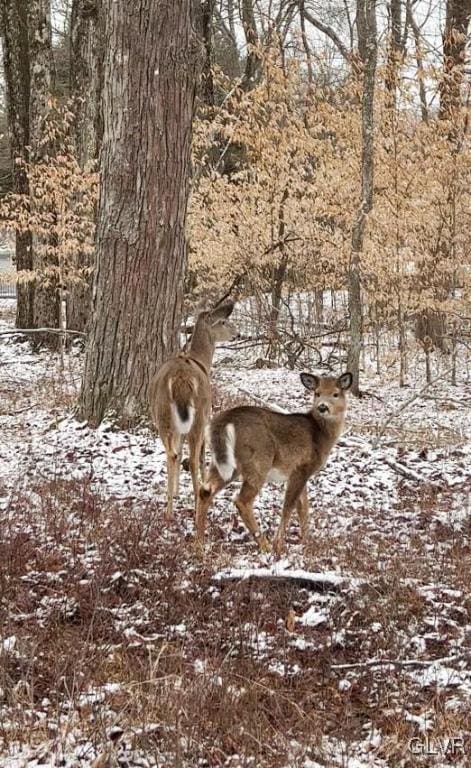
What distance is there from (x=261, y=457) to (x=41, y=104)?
52.6 feet

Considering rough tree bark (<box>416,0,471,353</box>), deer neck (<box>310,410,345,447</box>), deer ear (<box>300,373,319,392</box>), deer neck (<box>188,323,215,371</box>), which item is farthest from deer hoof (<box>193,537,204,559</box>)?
rough tree bark (<box>416,0,471,353</box>)

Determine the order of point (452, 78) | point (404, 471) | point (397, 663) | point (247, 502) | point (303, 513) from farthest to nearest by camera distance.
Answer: point (452, 78) < point (404, 471) < point (303, 513) < point (247, 502) < point (397, 663)

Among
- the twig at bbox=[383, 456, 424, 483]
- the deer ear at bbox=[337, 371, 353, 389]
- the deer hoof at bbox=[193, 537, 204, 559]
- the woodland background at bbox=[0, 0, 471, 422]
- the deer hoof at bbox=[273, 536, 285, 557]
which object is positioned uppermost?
the woodland background at bbox=[0, 0, 471, 422]

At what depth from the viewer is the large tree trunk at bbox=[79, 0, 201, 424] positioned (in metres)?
9.48

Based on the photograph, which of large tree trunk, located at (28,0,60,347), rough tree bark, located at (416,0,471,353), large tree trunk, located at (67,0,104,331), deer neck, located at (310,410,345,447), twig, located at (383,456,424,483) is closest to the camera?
deer neck, located at (310,410,345,447)

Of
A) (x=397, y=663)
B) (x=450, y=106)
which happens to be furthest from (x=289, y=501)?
(x=450, y=106)

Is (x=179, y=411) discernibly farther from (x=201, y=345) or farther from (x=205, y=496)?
(x=201, y=345)

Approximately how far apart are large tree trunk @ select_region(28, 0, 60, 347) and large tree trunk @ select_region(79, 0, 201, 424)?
984cm

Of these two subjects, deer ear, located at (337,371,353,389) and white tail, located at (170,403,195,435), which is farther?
deer ear, located at (337,371,353,389)

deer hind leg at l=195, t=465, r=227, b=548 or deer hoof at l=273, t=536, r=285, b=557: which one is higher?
deer hind leg at l=195, t=465, r=227, b=548

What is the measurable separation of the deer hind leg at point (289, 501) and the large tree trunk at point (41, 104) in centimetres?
1376

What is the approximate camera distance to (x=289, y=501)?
21.0ft

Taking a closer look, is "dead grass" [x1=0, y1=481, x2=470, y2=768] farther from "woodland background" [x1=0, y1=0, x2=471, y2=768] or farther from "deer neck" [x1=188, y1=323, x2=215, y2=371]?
"deer neck" [x1=188, y1=323, x2=215, y2=371]

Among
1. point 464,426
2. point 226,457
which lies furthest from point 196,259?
point 226,457
